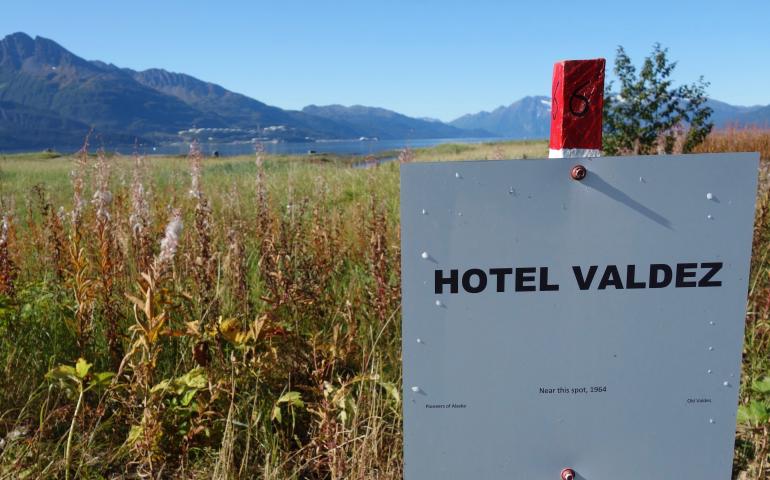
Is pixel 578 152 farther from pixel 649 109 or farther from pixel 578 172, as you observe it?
pixel 649 109

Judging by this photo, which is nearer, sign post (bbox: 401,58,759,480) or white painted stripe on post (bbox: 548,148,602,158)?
sign post (bbox: 401,58,759,480)

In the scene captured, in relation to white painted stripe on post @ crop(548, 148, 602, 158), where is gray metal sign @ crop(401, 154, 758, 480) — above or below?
below

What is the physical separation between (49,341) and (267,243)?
133cm

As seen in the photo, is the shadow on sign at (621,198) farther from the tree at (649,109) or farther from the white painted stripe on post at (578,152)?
the tree at (649,109)

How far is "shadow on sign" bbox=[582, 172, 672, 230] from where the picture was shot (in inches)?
51.9

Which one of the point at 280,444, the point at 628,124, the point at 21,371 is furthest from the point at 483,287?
the point at 628,124

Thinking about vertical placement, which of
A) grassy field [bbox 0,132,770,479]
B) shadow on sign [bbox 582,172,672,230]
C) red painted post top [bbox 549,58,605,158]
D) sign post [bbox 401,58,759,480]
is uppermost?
red painted post top [bbox 549,58,605,158]

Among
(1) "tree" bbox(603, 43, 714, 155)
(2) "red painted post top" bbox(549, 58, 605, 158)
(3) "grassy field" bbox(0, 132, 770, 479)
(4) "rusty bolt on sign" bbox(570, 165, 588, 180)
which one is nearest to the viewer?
(4) "rusty bolt on sign" bbox(570, 165, 588, 180)

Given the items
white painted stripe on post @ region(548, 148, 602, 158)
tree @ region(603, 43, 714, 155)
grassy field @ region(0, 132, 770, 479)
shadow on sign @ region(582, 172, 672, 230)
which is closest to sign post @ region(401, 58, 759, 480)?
shadow on sign @ region(582, 172, 672, 230)

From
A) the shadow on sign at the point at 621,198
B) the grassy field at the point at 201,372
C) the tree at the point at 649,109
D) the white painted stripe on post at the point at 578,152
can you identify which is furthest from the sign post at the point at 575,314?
the tree at the point at 649,109

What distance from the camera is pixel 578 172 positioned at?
1.31m

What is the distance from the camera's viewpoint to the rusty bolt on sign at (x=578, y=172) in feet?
4.31

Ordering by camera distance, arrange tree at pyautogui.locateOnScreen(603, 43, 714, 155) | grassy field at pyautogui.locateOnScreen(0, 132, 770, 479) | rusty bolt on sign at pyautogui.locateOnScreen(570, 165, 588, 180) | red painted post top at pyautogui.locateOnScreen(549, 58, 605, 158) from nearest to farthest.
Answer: rusty bolt on sign at pyautogui.locateOnScreen(570, 165, 588, 180) < red painted post top at pyautogui.locateOnScreen(549, 58, 605, 158) < grassy field at pyautogui.locateOnScreen(0, 132, 770, 479) < tree at pyautogui.locateOnScreen(603, 43, 714, 155)

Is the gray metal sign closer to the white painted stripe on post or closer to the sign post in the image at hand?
the sign post
